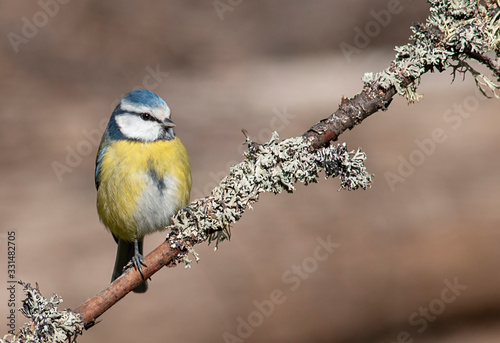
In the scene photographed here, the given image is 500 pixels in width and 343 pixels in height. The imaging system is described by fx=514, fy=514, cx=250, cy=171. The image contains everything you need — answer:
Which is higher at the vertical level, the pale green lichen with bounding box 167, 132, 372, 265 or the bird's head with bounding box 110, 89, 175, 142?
the bird's head with bounding box 110, 89, 175, 142

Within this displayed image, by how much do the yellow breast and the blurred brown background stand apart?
143cm

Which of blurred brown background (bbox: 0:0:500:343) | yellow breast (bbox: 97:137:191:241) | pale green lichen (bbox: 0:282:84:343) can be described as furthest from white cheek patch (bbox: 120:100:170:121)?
blurred brown background (bbox: 0:0:500:343)

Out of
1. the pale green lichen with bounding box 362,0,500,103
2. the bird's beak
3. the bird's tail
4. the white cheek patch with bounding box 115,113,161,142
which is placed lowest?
the pale green lichen with bounding box 362,0,500,103

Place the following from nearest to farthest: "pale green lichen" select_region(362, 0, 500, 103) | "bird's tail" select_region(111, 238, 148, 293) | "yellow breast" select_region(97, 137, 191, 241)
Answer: "pale green lichen" select_region(362, 0, 500, 103), "yellow breast" select_region(97, 137, 191, 241), "bird's tail" select_region(111, 238, 148, 293)

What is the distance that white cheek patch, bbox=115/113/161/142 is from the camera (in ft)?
10.3

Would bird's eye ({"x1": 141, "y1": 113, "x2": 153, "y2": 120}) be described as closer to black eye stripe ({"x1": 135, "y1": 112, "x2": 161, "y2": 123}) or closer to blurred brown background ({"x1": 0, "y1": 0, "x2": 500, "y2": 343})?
black eye stripe ({"x1": 135, "y1": 112, "x2": 161, "y2": 123})

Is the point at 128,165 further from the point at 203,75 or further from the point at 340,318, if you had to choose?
the point at 340,318

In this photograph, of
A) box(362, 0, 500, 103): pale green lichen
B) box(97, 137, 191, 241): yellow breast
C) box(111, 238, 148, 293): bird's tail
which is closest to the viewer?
box(362, 0, 500, 103): pale green lichen

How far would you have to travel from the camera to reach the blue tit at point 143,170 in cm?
306

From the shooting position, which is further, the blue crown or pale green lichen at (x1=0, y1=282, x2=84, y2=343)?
the blue crown

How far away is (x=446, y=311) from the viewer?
473cm

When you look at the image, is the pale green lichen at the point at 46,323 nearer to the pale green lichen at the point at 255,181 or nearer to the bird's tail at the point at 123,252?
the pale green lichen at the point at 255,181

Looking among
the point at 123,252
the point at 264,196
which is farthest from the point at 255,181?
the point at 264,196

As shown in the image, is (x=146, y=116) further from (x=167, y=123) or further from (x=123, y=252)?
(x=123, y=252)
